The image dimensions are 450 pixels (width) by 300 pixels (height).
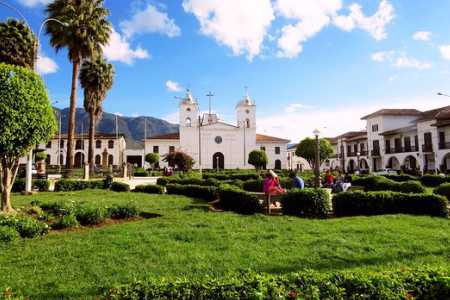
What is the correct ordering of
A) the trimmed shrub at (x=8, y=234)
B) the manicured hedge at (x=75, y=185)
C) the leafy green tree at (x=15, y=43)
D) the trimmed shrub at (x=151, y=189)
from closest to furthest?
the trimmed shrub at (x=8, y=234) → the trimmed shrub at (x=151, y=189) → the manicured hedge at (x=75, y=185) → the leafy green tree at (x=15, y=43)

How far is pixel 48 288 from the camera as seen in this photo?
12.6 feet

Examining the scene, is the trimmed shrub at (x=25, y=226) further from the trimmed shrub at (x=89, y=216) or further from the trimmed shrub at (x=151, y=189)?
the trimmed shrub at (x=151, y=189)

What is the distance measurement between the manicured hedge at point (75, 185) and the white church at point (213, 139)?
34519 millimetres

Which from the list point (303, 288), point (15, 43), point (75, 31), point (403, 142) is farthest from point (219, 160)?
point (303, 288)

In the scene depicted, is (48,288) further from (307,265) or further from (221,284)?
(307,265)

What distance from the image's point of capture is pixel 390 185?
15.6m

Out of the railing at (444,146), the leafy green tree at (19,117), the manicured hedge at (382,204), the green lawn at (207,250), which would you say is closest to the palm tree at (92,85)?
the leafy green tree at (19,117)

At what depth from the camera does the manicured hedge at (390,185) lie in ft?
45.6

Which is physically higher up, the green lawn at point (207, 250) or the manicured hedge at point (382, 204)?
the manicured hedge at point (382, 204)

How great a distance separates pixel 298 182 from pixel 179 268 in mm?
7387

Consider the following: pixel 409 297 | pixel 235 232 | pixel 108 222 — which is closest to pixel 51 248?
pixel 108 222

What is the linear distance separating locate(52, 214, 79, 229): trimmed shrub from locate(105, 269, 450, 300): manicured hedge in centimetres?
469

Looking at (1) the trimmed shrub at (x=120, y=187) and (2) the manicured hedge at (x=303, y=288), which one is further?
(1) the trimmed shrub at (x=120, y=187)

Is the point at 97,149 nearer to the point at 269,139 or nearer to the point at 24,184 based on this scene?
the point at 269,139
